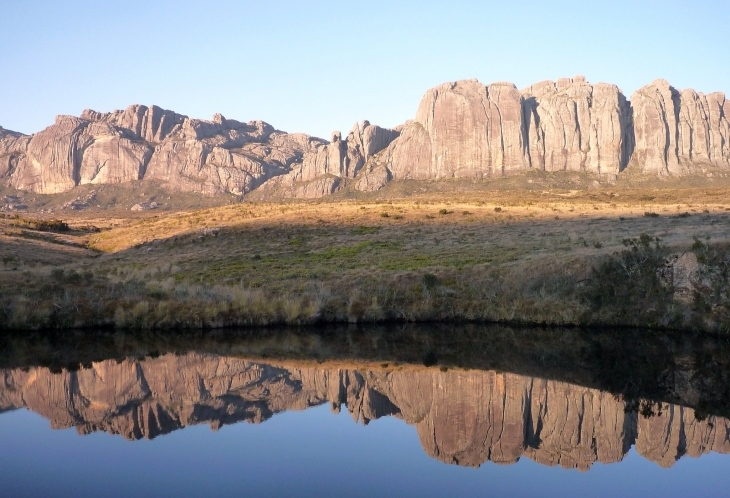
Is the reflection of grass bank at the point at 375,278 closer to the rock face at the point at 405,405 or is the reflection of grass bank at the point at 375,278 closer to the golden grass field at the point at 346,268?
the golden grass field at the point at 346,268

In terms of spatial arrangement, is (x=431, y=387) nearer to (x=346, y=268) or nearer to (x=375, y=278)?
(x=375, y=278)

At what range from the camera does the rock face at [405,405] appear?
13.1 metres

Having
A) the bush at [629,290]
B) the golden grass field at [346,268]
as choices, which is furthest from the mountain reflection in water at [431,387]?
the golden grass field at [346,268]

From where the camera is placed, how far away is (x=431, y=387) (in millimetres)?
17328

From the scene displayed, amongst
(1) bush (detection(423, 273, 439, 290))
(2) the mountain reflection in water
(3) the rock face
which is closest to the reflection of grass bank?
(1) bush (detection(423, 273, 439, 290))

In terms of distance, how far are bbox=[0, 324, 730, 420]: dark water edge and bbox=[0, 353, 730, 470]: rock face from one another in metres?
1.02

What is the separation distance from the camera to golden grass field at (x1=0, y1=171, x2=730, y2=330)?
27.2 meters

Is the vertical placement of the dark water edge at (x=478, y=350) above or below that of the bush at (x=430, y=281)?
below

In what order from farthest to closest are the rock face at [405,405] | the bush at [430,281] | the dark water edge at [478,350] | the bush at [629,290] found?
the bush at [430,281]
the bush at [629,290]
the dark water edge at [478,350]
the rock face at [405,405]

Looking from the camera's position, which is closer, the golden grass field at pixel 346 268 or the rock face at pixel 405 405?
the rock face at pixel 405 405

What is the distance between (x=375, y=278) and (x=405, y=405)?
639 inches

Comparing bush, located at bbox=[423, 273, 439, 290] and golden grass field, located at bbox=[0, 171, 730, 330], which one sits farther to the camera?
bush, located at bbox=[423, 273, 439, 290]

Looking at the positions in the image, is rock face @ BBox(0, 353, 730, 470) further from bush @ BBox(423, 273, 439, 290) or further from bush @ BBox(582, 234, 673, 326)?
bush @ BBox(423, 273, 439, 290)

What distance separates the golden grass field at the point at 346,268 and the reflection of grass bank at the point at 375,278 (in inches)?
3.2
